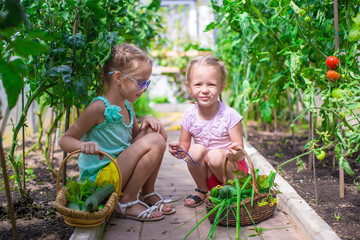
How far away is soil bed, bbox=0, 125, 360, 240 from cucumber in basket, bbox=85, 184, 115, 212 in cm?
25

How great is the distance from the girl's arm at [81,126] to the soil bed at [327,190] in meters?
1.51

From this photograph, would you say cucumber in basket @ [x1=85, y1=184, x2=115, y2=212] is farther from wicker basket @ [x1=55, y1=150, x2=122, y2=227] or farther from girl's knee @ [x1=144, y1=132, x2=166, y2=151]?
girl's knee @ [x1=144, y1=132, x2=166, y2=151]

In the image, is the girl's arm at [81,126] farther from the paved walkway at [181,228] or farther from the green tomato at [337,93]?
the green tomato at [337,93]

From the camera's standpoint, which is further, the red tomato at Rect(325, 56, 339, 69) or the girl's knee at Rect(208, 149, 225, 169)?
the girl's knee at Rect(208, 149, 225, 169)

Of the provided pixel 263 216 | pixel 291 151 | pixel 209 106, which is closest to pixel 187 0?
pixel 291 151

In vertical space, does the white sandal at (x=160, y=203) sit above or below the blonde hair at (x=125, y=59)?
below

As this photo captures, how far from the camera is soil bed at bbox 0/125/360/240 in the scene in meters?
2.08

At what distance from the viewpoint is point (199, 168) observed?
8.85 feet

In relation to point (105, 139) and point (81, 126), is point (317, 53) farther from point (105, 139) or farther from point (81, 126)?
point (81, 126)

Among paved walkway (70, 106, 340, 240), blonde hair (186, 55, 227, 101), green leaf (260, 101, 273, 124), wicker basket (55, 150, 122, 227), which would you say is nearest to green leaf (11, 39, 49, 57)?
wicker basket (55, 150, 122, 227)

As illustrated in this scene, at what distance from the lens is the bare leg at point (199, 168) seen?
266cm

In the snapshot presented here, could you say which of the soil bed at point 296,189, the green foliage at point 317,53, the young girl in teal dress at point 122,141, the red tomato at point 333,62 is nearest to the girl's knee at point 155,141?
the young girl in teal dress at point 122,141

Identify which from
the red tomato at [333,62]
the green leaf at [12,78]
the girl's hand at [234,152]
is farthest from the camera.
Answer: the girl's hand at [234,152]

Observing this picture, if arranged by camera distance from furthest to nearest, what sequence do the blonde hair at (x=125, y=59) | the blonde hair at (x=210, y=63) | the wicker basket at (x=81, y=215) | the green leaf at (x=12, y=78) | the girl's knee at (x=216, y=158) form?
the blonde hair at (x=210, y=63) < the girl's knee at (x=216, y=158) < the blonde hair at (x=125, y=59) < the wicker basket at (x=81, y=215) < the green leaf at (x=12, y=78)
